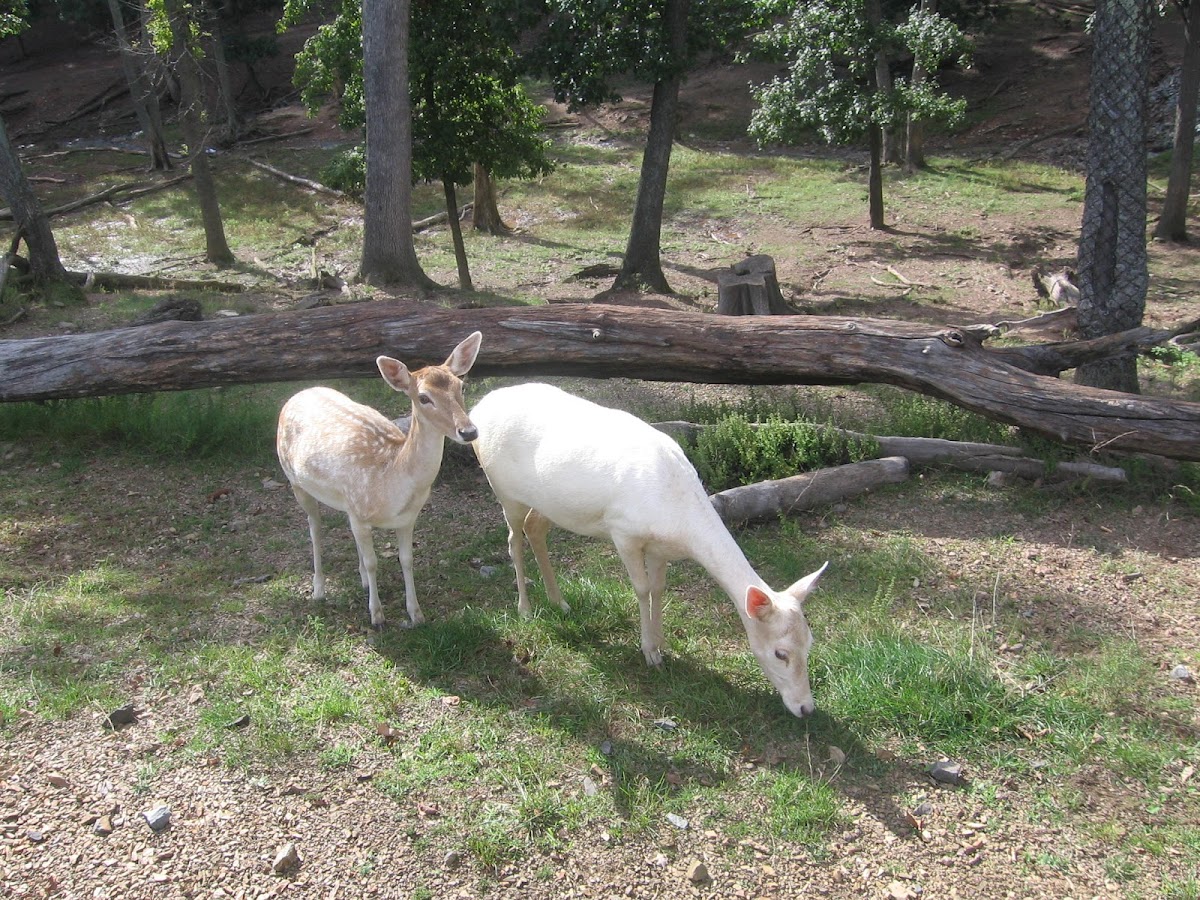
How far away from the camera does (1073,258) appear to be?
52.7ft

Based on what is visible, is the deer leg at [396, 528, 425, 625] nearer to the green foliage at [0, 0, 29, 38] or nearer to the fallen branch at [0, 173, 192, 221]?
the green foliage at [0, 0, 29, 38]

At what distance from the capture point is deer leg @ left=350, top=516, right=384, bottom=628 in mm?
5754

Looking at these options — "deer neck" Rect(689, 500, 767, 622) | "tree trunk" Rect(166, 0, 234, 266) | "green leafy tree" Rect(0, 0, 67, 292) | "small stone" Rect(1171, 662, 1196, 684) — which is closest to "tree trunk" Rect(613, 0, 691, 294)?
"tree trunk" Rect(166, 0, 234, 266)

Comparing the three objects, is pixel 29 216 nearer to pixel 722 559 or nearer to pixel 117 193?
A: pixel 117 193

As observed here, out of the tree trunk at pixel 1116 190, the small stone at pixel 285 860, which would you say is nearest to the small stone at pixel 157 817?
the small stone at pixel 285 860

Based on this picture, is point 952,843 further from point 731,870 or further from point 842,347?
point 842,347

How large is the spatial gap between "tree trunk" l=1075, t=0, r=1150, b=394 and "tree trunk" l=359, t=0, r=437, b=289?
9.34m

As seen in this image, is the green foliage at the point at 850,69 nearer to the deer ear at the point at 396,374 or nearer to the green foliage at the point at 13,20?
the deer ear at the point at 396,374

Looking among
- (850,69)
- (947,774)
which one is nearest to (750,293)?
(947,774)

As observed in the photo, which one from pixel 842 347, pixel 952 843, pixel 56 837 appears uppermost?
pixel 842 347

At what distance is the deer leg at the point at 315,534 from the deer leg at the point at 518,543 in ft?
4.32

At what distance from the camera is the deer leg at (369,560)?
18.9 feet

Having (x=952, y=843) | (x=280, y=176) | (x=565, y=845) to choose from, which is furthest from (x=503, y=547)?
(x=280, y=176)

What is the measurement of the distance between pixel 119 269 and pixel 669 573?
49.3ft
